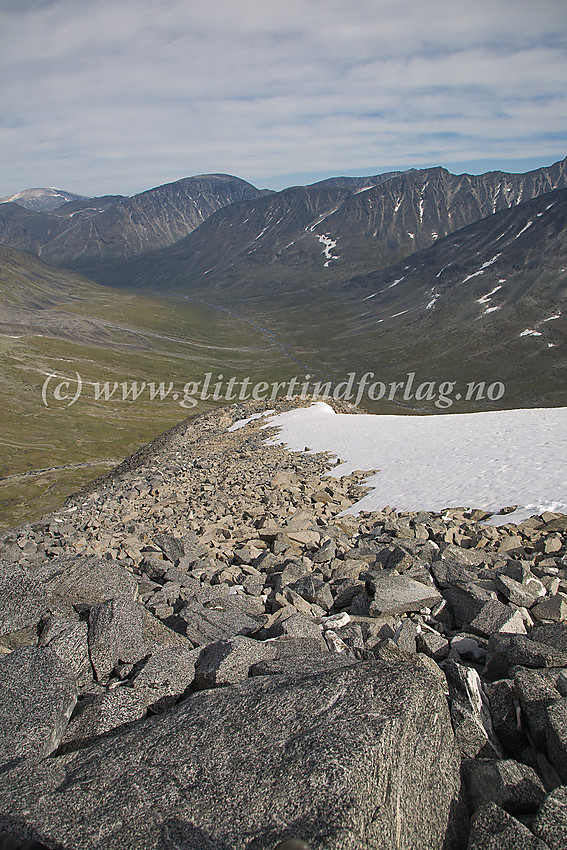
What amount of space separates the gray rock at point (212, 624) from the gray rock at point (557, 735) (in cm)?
466

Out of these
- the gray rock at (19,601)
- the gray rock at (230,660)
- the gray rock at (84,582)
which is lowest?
the gray rock at (19,601)

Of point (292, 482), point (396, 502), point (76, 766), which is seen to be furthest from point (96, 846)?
point (292, 482)

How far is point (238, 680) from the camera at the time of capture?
6.49 meters

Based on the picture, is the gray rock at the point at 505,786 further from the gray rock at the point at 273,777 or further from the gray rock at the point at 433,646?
the gray rock at the point at 433,646

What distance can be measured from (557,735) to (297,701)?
98.5 inches

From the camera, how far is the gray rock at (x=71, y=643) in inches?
300

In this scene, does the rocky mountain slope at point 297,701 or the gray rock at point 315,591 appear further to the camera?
the gray rock at point 315,591

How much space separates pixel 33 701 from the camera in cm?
648

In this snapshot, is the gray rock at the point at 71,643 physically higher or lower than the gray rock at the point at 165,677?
lower

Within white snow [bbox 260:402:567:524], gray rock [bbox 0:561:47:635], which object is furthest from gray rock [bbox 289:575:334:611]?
white snow [bbox 260:402:567:524]

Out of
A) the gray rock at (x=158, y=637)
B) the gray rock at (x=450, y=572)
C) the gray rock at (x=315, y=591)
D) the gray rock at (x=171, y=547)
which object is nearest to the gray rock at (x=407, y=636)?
the gray rock at (x=450, y=572)

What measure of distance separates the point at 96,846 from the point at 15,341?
202m

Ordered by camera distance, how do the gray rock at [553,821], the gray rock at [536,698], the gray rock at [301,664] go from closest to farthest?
1. the gray rock at [553,821]
2. the gray rock at [536,698]
3. the gray rock at [301,664]

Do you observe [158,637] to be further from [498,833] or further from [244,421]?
[244,421]
